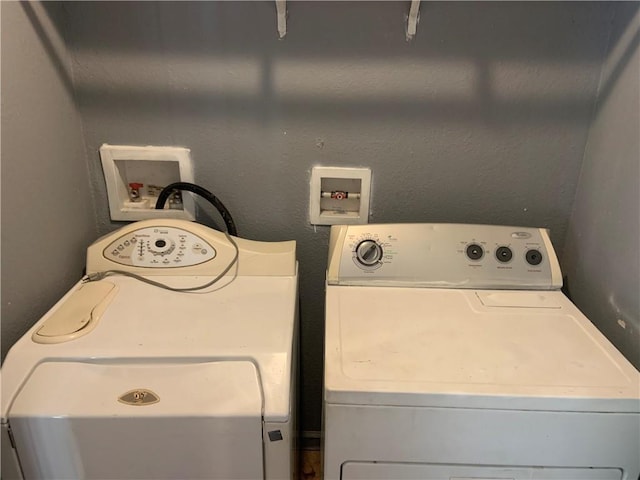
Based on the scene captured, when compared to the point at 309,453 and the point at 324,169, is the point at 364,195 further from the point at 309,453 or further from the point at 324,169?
the point at 309,453

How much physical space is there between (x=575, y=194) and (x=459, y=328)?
595mm

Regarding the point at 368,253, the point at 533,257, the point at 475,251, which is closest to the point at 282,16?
the point at 368,253

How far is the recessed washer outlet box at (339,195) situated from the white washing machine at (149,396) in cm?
40

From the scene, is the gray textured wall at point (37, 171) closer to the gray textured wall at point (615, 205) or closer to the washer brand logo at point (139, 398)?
the washer brand logo at point (139, 398)

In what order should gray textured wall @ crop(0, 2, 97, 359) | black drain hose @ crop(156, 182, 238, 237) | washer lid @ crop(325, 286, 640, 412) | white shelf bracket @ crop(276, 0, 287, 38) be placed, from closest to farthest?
washer lid @ crop(325, 286, 640, 412), gray textured wall @ crop(0, 2, 97, 359), white shelf bracket @ crop(276, 0, 287, 38), black drain hose @ crop(156, 182, 238, 237)

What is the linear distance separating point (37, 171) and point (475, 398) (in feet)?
3.16

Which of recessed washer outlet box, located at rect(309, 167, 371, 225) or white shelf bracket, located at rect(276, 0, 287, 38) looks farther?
recessed washer outlet box, located at rect(309, 167, 371, 225)

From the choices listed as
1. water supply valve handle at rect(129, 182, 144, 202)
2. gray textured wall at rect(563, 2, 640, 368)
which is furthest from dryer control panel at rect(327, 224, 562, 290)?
water supply valve handle at rect(129, 182, 144, 202)

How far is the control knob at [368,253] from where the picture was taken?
114cm

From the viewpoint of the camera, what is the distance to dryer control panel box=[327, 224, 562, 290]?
1.13 meters

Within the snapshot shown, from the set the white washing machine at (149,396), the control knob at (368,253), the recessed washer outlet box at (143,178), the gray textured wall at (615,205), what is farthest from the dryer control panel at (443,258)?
the recessed washer outlet box at (143,178)

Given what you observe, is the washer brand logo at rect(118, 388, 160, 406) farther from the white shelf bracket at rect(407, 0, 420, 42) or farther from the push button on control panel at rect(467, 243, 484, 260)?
the white shelf bracket at rect(407, 0, 420, 42)

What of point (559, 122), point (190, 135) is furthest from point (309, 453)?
point (559, 122)

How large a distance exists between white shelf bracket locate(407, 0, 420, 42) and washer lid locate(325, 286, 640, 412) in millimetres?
598
